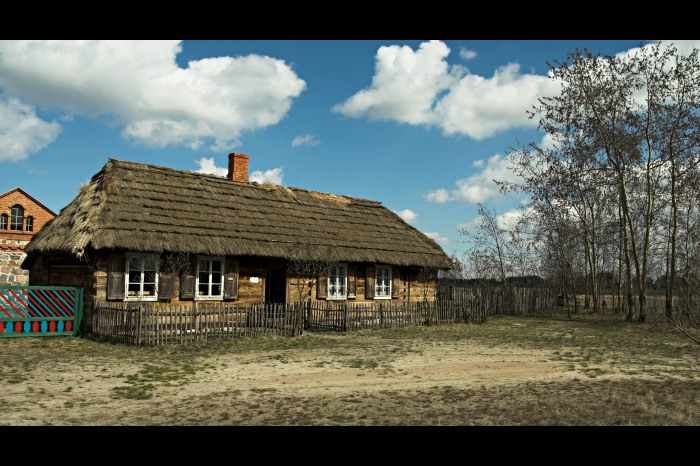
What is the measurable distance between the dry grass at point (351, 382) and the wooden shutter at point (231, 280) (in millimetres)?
3458

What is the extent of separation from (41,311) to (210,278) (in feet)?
17.1

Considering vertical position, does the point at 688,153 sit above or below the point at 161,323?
above

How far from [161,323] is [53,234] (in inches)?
286

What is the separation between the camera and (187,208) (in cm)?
2017

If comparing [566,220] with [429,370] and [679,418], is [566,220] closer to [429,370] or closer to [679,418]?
[429,370]

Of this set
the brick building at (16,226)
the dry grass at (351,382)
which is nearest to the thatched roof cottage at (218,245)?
the dry grass at (351,382)

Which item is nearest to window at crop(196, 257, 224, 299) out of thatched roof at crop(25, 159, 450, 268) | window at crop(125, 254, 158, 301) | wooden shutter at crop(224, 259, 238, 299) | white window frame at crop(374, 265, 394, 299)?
wooden shutter at crop(224, 259, 238, 299)

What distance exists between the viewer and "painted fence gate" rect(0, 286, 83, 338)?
1537 cm

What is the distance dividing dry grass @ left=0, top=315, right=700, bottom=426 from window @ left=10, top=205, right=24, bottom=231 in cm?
2535

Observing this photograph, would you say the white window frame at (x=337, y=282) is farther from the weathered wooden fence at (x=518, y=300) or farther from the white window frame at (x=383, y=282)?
the weathered wooden fence at (x=518, y=300)

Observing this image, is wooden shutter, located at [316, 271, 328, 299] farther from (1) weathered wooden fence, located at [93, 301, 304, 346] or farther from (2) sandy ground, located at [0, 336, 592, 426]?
(2) sandy ground, located at [0, 336, 592, 426]

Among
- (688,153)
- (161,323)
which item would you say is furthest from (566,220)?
(161,323)

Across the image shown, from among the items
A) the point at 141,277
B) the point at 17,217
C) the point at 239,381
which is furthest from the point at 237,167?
the point at 17,217

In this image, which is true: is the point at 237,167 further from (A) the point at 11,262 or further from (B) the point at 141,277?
(A) the point at 11,262
